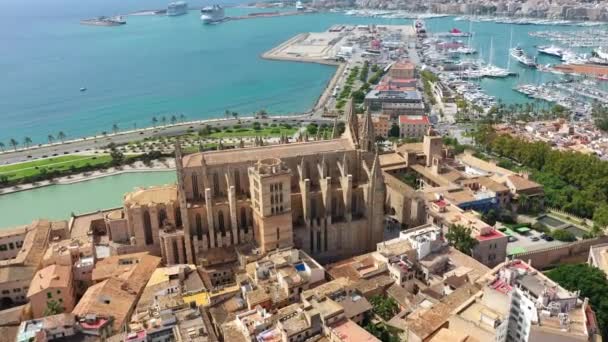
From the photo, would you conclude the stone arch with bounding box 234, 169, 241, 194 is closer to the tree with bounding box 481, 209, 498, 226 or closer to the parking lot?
the parking lot

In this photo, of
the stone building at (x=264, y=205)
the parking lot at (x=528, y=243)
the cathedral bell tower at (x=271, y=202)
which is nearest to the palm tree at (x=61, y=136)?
the stone building at (x=264, y=205)

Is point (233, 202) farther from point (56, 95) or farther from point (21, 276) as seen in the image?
point (56, 95)

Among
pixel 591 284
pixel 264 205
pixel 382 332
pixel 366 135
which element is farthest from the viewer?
pixel 366 135

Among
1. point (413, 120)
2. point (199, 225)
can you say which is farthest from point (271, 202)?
point (413, 120)

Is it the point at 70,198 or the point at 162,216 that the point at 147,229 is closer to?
the point at 162,216

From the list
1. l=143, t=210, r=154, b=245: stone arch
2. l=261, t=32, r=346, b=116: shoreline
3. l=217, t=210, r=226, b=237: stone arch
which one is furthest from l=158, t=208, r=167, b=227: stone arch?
l=261, t=32, r=346, b=116: shoreline

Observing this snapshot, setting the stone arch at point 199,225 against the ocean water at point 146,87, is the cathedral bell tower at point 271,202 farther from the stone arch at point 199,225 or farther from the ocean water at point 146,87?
the ocean water at point 146,87

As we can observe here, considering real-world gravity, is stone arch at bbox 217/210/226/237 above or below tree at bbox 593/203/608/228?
above
